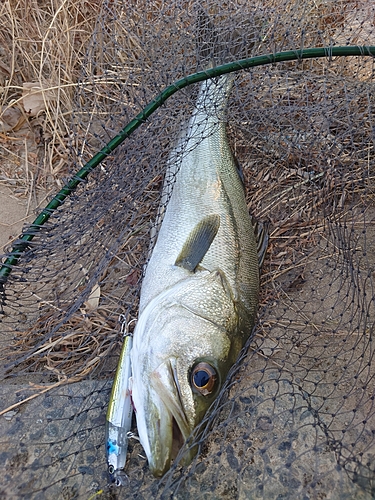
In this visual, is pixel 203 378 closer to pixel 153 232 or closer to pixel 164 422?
pixel 164 422

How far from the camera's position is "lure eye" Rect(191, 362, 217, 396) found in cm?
206

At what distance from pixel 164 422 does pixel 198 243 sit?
110 centimetres

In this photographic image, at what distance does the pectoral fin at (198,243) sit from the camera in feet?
8.27

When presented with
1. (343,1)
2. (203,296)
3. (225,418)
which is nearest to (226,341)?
(203,296)

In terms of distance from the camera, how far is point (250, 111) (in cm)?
331

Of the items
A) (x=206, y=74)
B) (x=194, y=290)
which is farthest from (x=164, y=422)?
(x=206, y=74)

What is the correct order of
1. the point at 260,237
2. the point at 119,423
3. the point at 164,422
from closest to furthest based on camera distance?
the point at 164,422 → the point at 119,423 → the point at 260,237

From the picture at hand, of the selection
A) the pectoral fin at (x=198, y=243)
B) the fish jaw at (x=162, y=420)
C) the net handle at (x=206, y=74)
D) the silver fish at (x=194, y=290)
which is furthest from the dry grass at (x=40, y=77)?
the fish jaw at (x=162, y=420)

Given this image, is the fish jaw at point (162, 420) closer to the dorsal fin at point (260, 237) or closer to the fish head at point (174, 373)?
the fish head at point (174, 373)

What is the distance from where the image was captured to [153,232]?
2.98 metres

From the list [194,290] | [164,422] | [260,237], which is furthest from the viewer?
[260,237]

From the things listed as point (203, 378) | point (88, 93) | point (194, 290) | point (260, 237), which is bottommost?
point (260, 237)

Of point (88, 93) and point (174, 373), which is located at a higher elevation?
point (88, 93)

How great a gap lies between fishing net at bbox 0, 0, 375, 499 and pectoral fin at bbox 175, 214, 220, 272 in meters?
0.49
